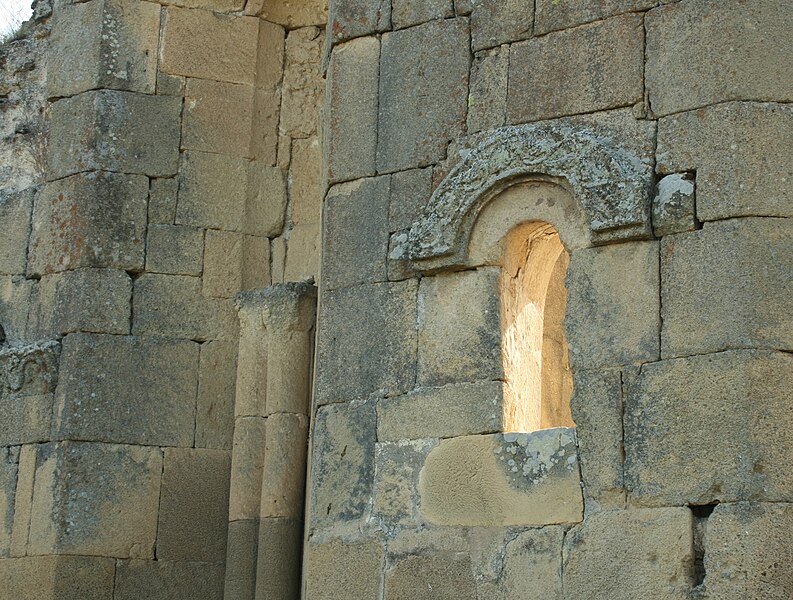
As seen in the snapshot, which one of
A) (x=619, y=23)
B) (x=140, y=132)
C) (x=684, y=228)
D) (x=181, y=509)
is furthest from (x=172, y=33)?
(x=684, y=228)

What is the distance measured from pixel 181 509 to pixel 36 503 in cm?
87

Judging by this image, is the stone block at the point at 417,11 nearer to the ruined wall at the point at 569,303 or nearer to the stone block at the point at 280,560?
the ruined wall at the point at 569,303

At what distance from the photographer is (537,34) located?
7.46m

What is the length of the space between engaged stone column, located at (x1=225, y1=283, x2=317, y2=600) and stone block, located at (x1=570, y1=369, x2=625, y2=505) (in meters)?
2.38

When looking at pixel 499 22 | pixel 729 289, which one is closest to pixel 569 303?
pixel 729 289

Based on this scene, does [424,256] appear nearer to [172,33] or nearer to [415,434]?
[415,434]

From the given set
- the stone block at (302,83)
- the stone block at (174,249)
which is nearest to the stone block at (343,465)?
the stone block at (174,249)

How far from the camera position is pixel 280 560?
28.1 feet

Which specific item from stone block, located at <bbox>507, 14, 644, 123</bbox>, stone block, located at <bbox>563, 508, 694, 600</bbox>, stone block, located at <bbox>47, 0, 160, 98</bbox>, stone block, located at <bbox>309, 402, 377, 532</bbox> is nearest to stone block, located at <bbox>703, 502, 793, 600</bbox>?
stone block, located at <bbox>563, 508, 694, 600</bbox>

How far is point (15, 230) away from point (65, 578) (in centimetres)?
244

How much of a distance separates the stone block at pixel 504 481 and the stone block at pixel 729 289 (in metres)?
0.72

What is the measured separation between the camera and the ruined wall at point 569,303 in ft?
21.2

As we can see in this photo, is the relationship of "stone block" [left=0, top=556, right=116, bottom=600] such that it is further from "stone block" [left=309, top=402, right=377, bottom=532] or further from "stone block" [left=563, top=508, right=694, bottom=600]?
"stone block" [left=563, top=508, right=694, bottom=600]

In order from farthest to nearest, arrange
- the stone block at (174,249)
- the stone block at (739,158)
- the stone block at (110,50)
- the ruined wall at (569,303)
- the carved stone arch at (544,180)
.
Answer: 1. the stone block at (110,50)
2. the stone block at (174,249)
3. the carved stone arch at (544,180)
4. the stone block at (739,158)
5. the ruined wall at (569,303)
